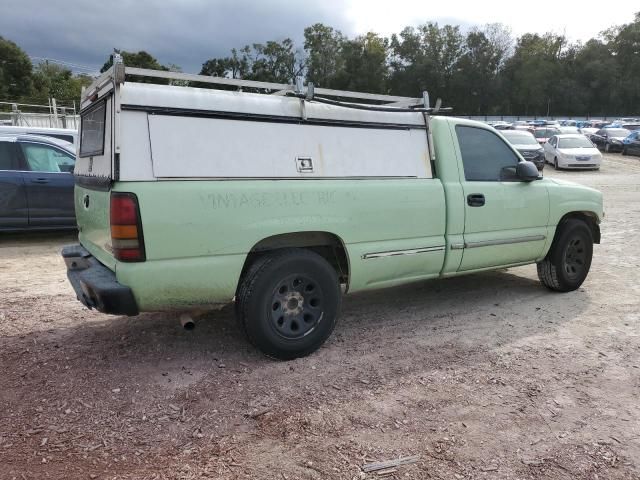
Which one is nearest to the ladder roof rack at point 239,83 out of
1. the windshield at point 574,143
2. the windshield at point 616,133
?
the windshield at point 574,143

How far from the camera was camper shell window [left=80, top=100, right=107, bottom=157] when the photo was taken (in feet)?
12.6

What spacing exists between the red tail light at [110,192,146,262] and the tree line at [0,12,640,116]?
77.5m

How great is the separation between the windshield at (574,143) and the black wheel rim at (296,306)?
21095 mm

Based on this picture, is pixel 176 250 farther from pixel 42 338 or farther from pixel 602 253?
pixel 602 253

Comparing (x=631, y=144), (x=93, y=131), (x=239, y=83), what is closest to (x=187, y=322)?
(x=93, y=131)

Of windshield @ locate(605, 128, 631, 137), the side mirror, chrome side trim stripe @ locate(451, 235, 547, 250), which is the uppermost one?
windshield @ locate(605, 128, 631, 137)

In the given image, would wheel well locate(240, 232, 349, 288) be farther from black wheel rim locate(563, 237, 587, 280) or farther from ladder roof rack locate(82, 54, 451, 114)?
black wheel rim locate(563, 237, 587, 280)

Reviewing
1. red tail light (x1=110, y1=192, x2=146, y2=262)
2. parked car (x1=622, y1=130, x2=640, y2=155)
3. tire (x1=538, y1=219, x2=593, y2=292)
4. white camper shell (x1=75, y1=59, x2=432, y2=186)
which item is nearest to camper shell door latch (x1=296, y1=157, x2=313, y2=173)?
white camper shell (x1=75, y1=59, x2=432, y2=186)

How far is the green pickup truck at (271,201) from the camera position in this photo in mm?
3377

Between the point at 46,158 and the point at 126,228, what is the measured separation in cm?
612

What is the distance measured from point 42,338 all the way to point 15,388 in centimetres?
90

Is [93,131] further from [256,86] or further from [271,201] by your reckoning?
[271,201]

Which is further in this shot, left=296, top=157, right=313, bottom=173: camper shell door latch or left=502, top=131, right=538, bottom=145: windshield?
left=502, top=131, right=538, bottom=145: windshield

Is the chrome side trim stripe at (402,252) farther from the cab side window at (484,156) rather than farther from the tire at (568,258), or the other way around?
the tire at (568,258)
